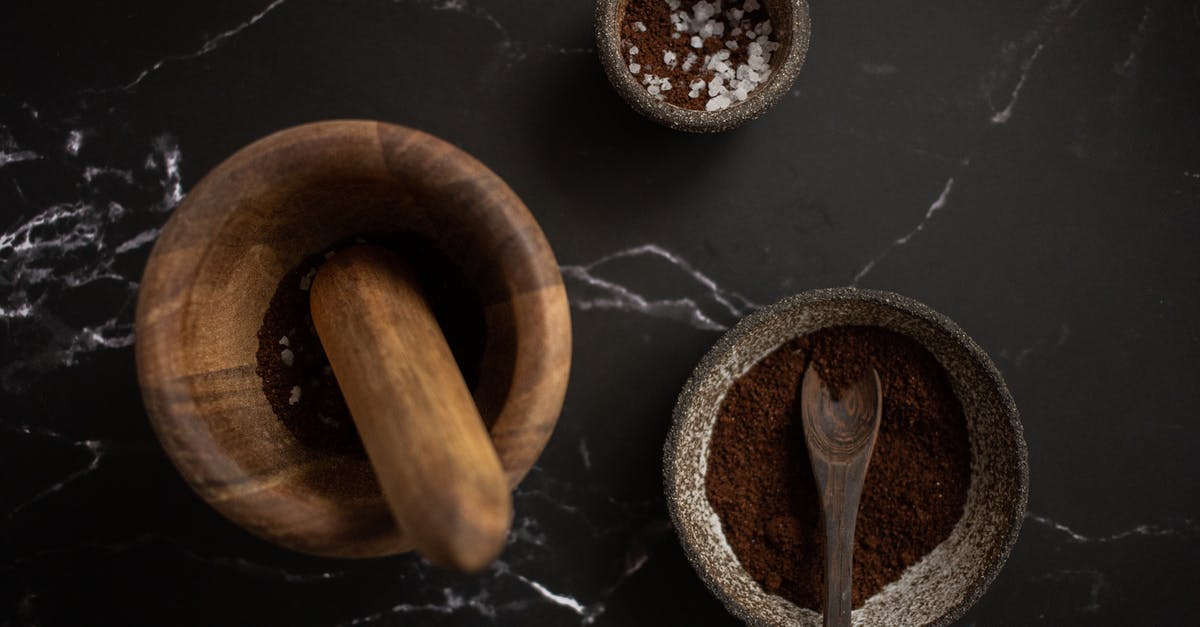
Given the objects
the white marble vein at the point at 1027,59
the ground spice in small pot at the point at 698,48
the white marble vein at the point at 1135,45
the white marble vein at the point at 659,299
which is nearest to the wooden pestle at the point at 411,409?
the white marble vein at the point at 659,299

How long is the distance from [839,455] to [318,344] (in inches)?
22.5

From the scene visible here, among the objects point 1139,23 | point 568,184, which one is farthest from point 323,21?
point 1139,23

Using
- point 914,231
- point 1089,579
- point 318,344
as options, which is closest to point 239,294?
point 318,344

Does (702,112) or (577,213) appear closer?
(702,112)

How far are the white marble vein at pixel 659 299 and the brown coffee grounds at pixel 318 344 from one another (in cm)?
24

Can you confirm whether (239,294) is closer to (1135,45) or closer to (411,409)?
(411,409)

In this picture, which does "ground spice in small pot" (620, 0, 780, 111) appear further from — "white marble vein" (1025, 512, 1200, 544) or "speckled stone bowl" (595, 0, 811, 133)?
"white marble vein" (1025, 512, 1200, 544)

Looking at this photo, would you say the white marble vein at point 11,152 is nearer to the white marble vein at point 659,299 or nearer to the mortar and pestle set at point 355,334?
the mortar and pestle set at point 355,334

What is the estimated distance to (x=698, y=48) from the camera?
1.06 m

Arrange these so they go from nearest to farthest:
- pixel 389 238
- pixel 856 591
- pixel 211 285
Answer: pixel 211 285 → pixel 389 238 → pixel 856 591

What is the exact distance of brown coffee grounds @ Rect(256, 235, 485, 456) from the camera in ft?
2.77

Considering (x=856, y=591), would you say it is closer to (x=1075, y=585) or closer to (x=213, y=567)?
(x=1075, y=585)

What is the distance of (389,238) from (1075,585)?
935 millimetres

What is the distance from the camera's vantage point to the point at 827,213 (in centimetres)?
110
